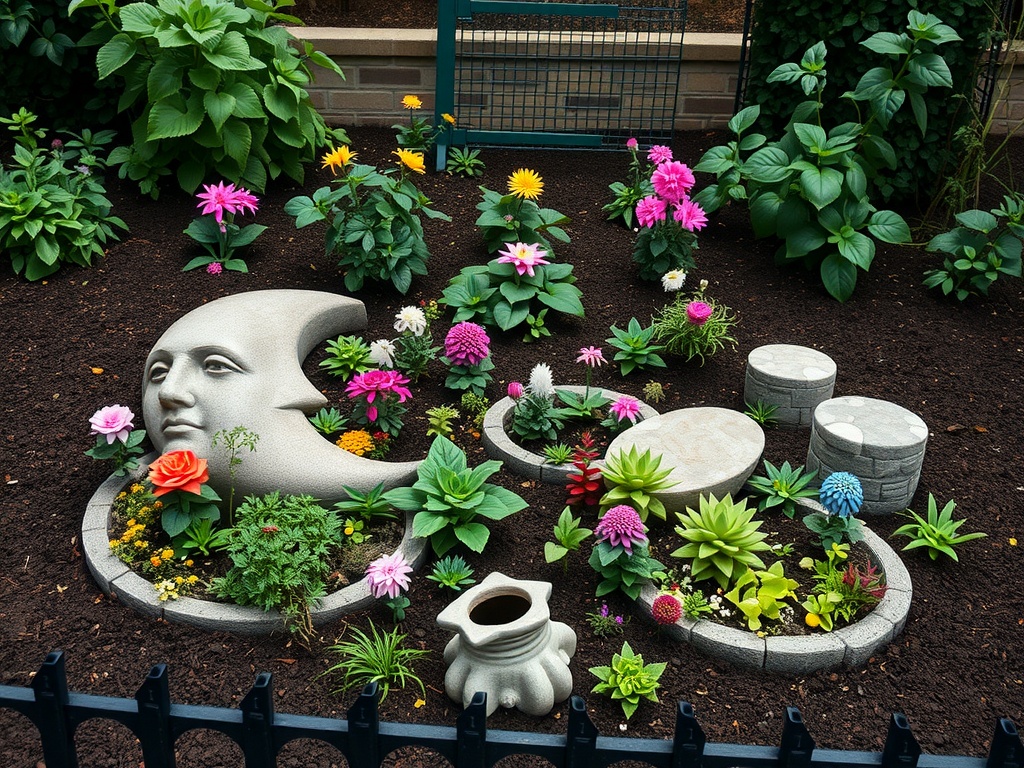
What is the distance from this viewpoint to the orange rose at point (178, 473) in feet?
10.8

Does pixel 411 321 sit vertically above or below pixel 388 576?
above

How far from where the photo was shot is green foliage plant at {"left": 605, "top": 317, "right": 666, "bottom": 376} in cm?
447

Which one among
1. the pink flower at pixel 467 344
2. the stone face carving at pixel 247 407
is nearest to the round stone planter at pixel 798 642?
the stone face carving at pixel 247 407

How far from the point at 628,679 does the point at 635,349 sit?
73.1 inches

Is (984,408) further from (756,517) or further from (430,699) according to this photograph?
(430,699)

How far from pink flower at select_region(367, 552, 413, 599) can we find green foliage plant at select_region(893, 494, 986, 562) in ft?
5.82

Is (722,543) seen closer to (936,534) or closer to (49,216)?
(936,534)

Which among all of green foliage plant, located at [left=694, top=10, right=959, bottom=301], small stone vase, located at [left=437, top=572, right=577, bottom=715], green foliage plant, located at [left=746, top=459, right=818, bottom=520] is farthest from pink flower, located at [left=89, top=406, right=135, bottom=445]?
green foliage plant, located at [left=694, top=10, right=959, bottom=301]

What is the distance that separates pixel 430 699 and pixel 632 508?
953 mm

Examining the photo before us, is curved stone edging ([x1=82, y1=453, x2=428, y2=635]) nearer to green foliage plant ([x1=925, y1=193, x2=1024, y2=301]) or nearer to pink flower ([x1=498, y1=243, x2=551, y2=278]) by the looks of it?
pink flower ([x1=498, y1=243, x2=551, y2=278])

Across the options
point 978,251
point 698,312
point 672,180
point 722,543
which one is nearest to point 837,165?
point 978,251

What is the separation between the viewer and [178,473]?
10.9 ft

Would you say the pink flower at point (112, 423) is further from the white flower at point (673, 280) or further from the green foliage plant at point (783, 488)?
the white flower at point (673, 280)

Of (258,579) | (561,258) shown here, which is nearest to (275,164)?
(561,258)
